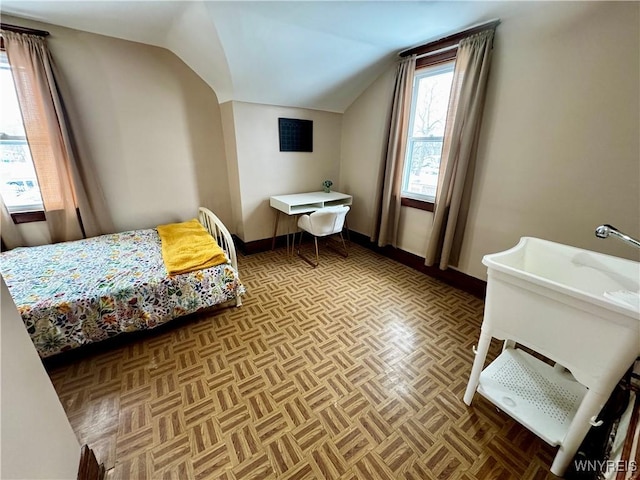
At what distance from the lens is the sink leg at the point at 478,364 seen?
1333 millimetres

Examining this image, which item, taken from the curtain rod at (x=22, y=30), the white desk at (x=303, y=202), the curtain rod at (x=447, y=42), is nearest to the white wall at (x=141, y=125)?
the curtain rod at (x=22, y=30)

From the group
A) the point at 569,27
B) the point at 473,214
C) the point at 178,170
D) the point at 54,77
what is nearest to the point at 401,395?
the point at 473,214

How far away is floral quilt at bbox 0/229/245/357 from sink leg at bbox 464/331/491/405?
1.78 metres

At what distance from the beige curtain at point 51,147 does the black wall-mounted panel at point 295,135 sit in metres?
2.06

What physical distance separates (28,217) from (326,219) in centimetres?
287

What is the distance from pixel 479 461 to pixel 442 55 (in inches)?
123

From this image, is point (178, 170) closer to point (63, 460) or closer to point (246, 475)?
point (63, 460)

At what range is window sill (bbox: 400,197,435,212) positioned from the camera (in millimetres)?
2840

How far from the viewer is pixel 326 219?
302 cm

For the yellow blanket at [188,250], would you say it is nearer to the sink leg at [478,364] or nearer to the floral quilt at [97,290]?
the floral quilt at [97,290]

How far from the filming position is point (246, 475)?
115 cm
